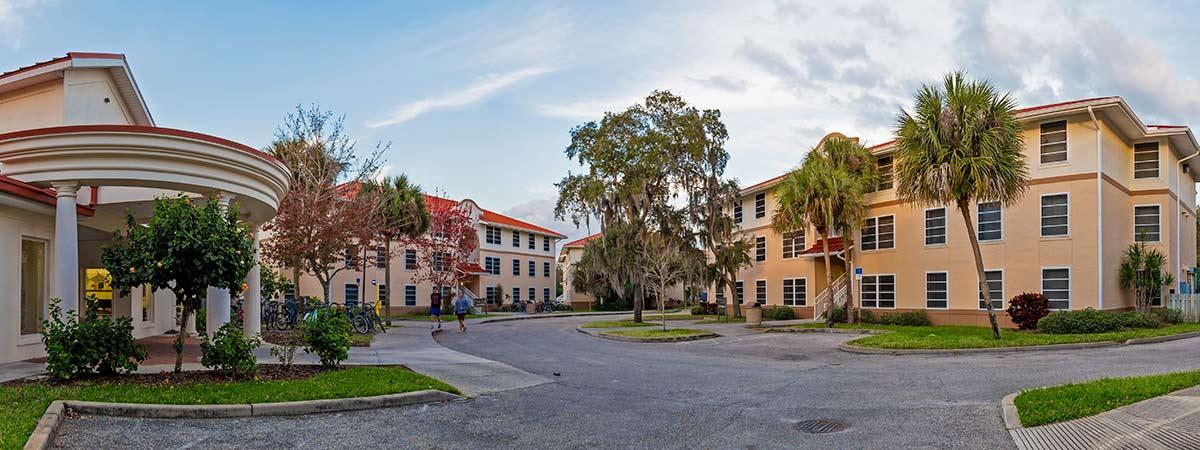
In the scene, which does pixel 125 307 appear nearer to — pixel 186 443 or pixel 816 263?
pixel 186 443

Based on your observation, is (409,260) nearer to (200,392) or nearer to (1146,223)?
(1146,223)

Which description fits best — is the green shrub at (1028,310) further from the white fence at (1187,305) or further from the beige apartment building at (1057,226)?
the white fence at (1187,305)

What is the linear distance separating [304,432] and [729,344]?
15.2 meters

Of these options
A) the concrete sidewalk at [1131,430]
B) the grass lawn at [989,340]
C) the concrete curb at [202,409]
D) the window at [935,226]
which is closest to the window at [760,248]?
the window at [935,226]

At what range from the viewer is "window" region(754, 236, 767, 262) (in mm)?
37188

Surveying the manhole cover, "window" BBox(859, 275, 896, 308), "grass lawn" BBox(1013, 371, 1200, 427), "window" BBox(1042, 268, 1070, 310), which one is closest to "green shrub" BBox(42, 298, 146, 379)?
the manhole cover

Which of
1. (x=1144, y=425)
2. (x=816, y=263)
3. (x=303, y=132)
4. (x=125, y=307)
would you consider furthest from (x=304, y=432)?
(x=816, y=263)

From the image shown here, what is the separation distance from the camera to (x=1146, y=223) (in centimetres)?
2616

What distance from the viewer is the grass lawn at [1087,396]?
26.1 feet

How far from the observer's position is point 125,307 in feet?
60.6

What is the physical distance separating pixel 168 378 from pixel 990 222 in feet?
82.7

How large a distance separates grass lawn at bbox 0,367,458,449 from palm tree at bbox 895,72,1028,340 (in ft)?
46.2

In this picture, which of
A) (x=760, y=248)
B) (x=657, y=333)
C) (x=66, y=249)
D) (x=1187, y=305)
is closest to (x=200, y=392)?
(x=66, y=249)

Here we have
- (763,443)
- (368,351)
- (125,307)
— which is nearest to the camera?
(763,443)
